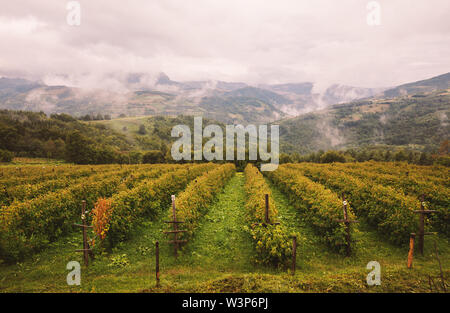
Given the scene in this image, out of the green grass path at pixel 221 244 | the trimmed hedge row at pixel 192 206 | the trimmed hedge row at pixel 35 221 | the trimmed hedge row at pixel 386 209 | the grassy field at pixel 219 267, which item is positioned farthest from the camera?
the trimmed hedge row at pixel 192 206

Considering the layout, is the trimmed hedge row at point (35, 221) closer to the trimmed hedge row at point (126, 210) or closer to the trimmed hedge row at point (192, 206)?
the trimmed hedge row at point (126, 210)

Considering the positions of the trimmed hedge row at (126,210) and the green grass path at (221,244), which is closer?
the green grass path at (221,244)

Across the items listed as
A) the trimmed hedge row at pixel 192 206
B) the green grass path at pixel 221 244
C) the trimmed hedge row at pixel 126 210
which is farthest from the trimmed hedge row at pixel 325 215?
the trimmed hedge row at pixel 126 210

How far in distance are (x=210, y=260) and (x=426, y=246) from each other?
11327 millimetres

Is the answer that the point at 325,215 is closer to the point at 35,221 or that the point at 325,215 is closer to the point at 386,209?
the point at 386,209

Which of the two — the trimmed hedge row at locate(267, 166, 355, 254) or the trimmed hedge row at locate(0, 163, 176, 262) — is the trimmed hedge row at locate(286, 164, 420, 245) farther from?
the trimmed hedge row at locate(0, 163, 176, 262)

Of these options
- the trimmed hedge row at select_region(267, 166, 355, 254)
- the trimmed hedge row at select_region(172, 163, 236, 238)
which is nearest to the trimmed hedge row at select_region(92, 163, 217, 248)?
the trimmed hedge row at select_region(172, 163, 236, 238)

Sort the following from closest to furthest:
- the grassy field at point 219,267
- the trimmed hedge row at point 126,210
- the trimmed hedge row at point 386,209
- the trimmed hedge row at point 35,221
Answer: the grassy field at point 219,267 < the trimmed hedge row at point 35,221 < the trimmed hedge row at point 126,210 < the trimmed hedge row at point 386,209

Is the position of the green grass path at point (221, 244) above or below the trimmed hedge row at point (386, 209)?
below

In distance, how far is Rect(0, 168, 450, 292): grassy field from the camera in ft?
22.5

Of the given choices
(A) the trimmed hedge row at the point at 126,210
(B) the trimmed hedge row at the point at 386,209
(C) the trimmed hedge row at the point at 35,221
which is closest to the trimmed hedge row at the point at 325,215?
(B) the trimmed hedge row at the point at 386,209

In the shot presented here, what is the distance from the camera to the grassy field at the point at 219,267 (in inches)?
270
